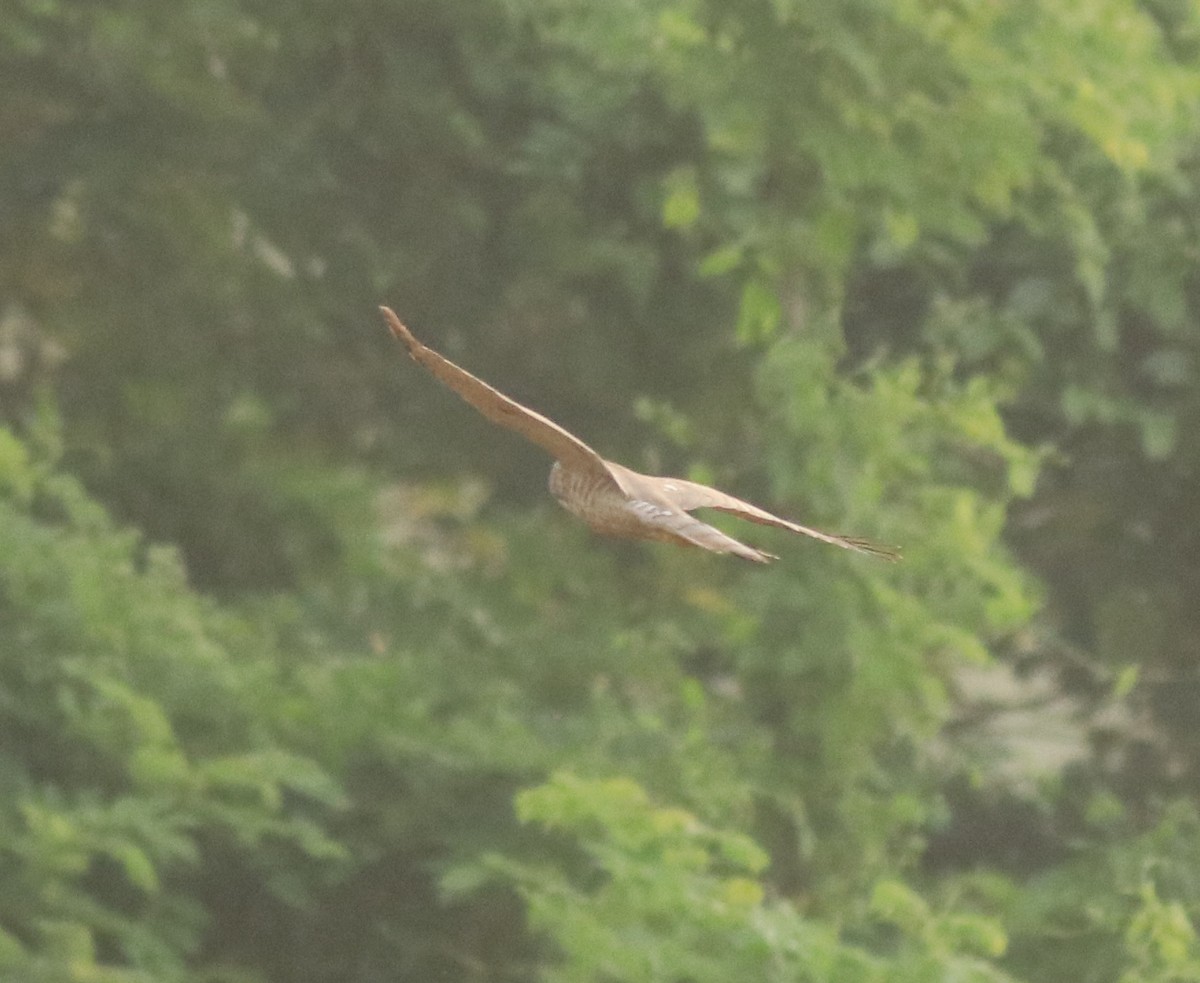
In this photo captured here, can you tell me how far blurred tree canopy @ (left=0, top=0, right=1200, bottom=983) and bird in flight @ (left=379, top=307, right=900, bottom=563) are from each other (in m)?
3.41

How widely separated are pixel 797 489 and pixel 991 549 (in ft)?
2.15

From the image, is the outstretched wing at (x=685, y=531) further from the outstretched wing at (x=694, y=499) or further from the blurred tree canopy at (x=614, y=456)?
the blurred tree canopy at (x=614, y=456)

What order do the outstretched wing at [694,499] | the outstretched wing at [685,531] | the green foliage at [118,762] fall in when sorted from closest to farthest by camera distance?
the outstretched wing at [685,531]
the outstretched wing at [694,499]
the green foliage at [118,762]

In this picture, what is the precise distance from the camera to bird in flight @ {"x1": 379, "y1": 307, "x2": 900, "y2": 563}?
2.47m

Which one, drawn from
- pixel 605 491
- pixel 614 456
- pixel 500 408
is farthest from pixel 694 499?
pixel 614 456

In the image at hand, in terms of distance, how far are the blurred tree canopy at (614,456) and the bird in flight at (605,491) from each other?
3.41 metres

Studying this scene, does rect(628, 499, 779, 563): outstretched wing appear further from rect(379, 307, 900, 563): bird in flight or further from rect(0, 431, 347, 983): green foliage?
rect(0, 431, 347, 983): green foliage

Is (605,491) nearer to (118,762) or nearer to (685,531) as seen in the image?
(685,531)

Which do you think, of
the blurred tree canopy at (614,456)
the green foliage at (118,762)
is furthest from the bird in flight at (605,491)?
the green foliage at (118,762)

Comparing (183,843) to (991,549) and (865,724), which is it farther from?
(991,549)

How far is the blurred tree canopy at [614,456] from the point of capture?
21.7ft

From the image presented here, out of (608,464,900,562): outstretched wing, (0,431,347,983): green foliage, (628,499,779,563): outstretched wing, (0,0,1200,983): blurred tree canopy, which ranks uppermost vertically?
(0,0,1200,983): blurred tree canopy

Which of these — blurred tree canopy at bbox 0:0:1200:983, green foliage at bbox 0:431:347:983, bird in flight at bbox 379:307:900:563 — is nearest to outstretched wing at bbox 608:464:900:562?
bird in flight at bbox 379:307:900:563

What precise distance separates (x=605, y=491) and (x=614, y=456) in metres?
5.25
